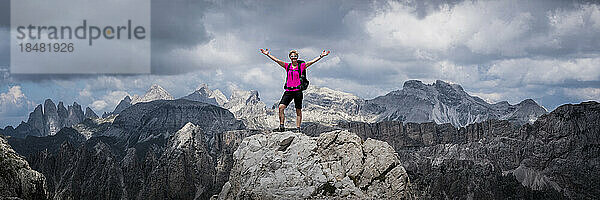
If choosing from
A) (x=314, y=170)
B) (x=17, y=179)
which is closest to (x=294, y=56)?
(x=314, y=170)

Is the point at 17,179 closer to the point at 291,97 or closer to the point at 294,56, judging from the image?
the point at 291,97

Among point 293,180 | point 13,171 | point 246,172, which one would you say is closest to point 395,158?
point 293,180

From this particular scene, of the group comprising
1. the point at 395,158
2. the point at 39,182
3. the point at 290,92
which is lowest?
the point at 39,182

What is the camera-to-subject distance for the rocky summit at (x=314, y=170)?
82.5 feet

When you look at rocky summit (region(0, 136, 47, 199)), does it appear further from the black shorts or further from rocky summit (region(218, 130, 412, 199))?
the black shorts

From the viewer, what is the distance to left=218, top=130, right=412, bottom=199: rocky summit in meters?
25.2

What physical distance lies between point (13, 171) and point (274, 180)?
44213mm

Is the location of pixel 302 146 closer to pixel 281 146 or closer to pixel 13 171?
pixel 281 146

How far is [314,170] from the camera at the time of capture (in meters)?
25.6

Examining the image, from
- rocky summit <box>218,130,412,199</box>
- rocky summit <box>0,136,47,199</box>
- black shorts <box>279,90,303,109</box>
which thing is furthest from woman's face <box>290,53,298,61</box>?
rocky summit <box>0,136,47,199</box>

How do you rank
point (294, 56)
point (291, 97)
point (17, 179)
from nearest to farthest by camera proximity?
point (294, 56) → point (291, 97) → point (17, 179)

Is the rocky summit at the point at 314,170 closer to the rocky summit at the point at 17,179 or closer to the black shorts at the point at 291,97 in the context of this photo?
the black shorts at the point at 291,97

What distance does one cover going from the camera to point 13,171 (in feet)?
184

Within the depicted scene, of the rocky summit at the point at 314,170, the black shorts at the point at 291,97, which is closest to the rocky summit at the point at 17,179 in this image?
the rocky summit at the point at 314,170
